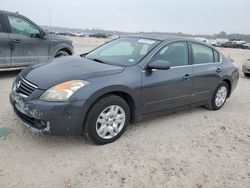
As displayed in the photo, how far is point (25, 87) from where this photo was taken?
12.9 feet

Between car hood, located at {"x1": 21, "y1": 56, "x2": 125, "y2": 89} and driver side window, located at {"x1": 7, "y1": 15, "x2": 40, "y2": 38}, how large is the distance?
3.57 meters

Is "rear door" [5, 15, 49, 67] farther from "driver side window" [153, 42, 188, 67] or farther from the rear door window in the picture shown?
the rear door window

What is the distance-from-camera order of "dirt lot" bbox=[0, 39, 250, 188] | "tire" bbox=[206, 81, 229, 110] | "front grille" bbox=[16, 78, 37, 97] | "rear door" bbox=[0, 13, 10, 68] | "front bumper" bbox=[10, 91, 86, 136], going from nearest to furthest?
"dirt lot" bbox=[0, 39, 250, 188]
"front bumper" bbox=[10, 91, 86, 136]
"front grille" bbox=[16, 78, 37, 97]
"tire" bbox=[206, 81, 229, 110]
"rear door" bbox=[0, 13, 10, 68]

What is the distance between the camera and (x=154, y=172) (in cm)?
347

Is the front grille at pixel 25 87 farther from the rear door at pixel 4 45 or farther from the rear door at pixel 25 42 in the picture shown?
the rear door at pixel 25 42

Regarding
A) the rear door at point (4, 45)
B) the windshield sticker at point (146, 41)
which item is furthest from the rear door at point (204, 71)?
the rear door at point (4, 45)

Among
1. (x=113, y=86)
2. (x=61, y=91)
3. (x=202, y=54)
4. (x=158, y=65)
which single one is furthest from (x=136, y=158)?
(x=202, y=54)

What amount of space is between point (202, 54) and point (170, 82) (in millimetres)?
1300

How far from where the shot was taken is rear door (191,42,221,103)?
17.4 ft

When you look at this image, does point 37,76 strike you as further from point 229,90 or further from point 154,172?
point 229,90

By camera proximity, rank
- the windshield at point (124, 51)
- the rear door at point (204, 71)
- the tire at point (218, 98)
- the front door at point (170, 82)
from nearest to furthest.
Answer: the front door at point (170, 82), the windshield at point (124, 51), the rear door at point (204, 71), the tire at point (218, 98)

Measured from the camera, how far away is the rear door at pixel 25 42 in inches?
294

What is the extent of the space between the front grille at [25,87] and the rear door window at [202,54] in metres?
2.94

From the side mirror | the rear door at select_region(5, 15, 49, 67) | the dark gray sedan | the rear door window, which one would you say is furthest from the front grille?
the rear door at select_region(5, 15, 49, 67)
